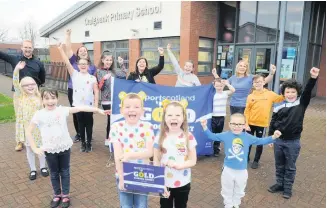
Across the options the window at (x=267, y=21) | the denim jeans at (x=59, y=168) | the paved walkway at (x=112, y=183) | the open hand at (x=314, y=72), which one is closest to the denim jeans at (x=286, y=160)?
the paved walkway at (x=112, y=183)

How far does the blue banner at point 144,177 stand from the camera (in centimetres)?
225

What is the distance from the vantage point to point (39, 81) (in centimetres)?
493

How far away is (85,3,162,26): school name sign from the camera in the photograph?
46.5 feet

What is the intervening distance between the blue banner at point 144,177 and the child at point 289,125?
7.08 ft

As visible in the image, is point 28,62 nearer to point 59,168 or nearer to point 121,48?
point 59,168

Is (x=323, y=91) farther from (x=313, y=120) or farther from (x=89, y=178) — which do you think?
(x=89, y=178)

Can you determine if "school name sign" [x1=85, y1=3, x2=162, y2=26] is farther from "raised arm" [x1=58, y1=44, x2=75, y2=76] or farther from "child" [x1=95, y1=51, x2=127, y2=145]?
"raised arm" [x1=58, y1=44, x2=75, y2=76]

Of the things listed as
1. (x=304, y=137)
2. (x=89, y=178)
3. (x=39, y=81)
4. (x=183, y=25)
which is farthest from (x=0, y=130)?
(x=183, y=25)

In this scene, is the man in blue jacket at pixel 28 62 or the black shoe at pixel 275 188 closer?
the black shoe at pixel 275 188

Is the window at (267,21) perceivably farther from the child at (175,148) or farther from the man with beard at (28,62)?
the child at (175,148)

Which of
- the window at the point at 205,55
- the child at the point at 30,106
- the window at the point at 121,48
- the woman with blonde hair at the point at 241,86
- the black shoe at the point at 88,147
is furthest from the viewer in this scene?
the window at the point at 121,48

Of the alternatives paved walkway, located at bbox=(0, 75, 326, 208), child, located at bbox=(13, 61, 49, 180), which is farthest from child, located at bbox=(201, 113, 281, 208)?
child, located at bbox=(13, 61, 49, 180)

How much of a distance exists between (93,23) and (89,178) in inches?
603

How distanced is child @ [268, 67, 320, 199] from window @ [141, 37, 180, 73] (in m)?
10.2
